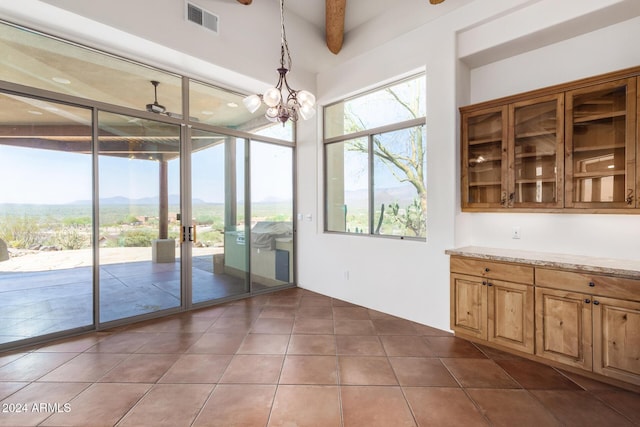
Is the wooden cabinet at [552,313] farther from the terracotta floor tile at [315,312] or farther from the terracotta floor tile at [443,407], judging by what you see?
the terracotta floor tile at [315,312]

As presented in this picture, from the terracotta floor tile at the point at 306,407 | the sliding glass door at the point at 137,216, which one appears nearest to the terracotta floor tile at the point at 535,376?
the terracotta floor tile at the point at 306,407

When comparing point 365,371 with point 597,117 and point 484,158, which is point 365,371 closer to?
point 484,158

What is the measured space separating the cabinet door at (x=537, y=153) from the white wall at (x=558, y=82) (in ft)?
1.02

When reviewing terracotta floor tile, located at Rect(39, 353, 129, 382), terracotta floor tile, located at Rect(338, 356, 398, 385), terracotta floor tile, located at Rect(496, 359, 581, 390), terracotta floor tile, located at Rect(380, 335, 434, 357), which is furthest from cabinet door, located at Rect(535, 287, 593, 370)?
terracotta floor tile, located at Rect(39, 353, 129, 382)

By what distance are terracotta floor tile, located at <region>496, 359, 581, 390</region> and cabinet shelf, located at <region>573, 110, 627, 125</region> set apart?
222 cm

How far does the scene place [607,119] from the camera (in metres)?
2.63

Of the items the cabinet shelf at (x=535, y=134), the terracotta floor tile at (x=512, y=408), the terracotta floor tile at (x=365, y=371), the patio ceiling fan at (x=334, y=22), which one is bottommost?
the terracotta floor tile at (x=365, y=371)

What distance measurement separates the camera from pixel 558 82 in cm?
306

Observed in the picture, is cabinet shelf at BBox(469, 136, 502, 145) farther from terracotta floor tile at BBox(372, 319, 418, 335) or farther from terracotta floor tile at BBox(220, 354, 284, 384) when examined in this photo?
terracotta floor tile at BBox(220, 354, 284, 384)

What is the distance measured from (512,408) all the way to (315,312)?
245 cm

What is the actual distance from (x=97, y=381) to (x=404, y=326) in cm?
306

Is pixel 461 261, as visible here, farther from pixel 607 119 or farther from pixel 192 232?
pixel 192 232

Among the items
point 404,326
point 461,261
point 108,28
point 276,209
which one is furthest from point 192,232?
point 461,261

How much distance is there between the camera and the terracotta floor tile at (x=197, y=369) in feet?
8.18
